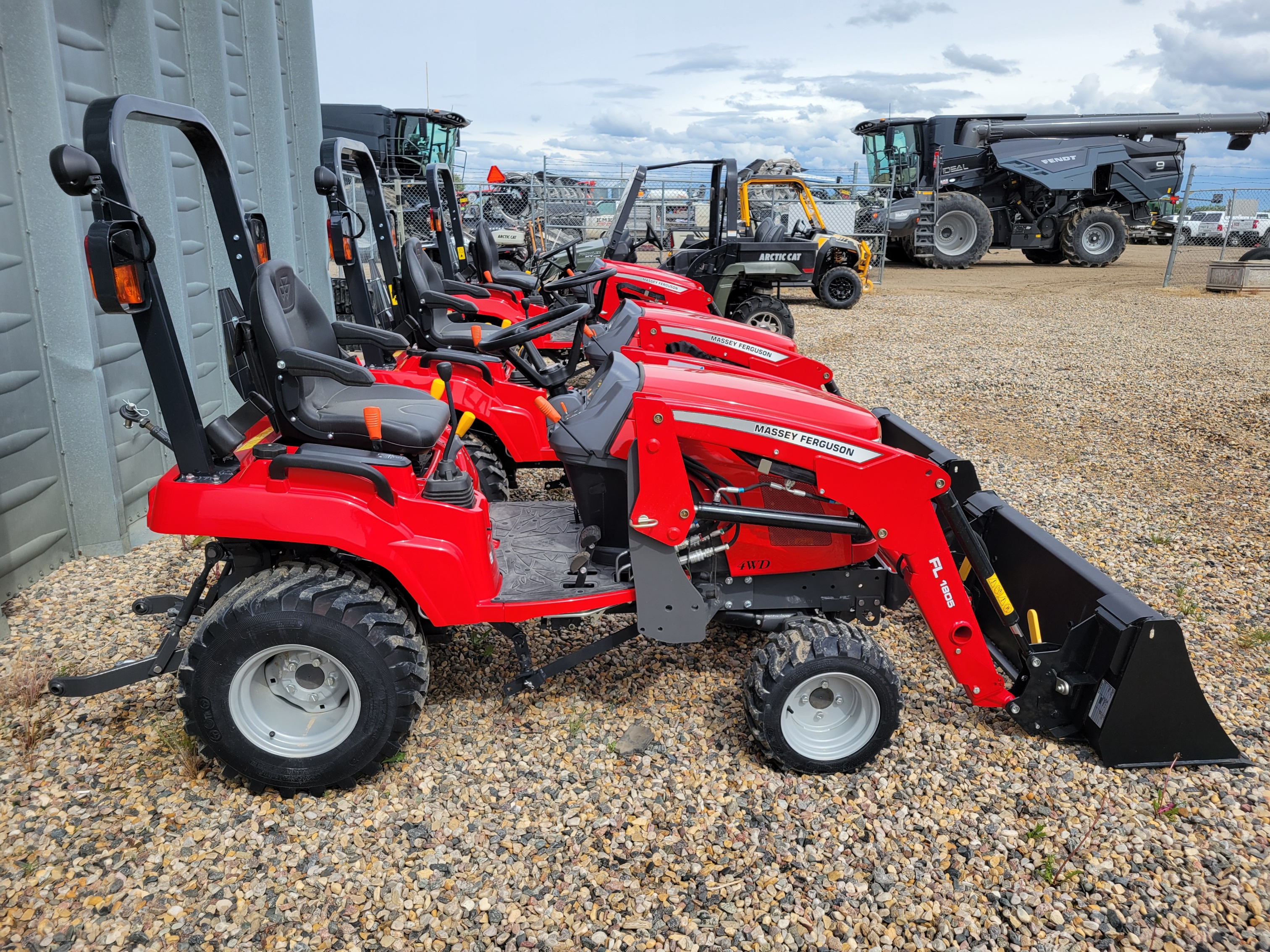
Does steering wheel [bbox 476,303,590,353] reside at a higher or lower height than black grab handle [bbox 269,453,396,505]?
higher

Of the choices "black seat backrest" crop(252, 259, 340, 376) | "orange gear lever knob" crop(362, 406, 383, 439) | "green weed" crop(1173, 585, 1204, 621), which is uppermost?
"black seat backrest" crop(252, 259, 340, 376)

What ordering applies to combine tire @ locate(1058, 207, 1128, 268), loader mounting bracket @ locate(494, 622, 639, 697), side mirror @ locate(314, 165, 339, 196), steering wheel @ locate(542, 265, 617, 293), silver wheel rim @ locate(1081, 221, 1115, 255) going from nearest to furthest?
loader mounting bracket @ locate(494, 622, 639, 697), side mirror @ locate(314, 165, 339, 196), steering wheel @ locate(542, 265, 617, 293), combine tire @ locate(1058, 207, 1128, 268), silver wheel rim @ locate(1081, 221, 1115, 255)

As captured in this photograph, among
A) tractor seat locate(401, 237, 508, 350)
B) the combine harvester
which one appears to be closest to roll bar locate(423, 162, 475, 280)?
tractor seat locate(401, 237, 508, 350)

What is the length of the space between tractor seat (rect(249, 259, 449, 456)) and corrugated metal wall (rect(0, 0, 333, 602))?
5.52 feet

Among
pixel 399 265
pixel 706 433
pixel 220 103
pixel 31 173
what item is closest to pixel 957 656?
pixel 706 433

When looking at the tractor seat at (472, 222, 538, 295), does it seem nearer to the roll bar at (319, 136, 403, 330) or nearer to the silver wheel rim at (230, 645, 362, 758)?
the roll bar at (319, 136, 403, 330)

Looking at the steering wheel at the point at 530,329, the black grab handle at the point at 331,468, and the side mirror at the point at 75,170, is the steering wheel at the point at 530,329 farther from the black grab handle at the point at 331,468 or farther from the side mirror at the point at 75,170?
the side mirror at the point at 75,170

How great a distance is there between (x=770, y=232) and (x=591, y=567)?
7.82 meters

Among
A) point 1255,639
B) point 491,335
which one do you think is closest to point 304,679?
point 491,335

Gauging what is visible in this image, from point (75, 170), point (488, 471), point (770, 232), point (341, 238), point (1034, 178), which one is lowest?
point (488, 471)

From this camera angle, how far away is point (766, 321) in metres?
9.59

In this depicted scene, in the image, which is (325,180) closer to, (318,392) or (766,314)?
(318,392)

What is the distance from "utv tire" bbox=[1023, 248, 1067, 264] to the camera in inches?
748

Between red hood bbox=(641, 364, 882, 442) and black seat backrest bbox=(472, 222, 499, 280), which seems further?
black seat backrest bbox=(472, 222, 499, 280)
